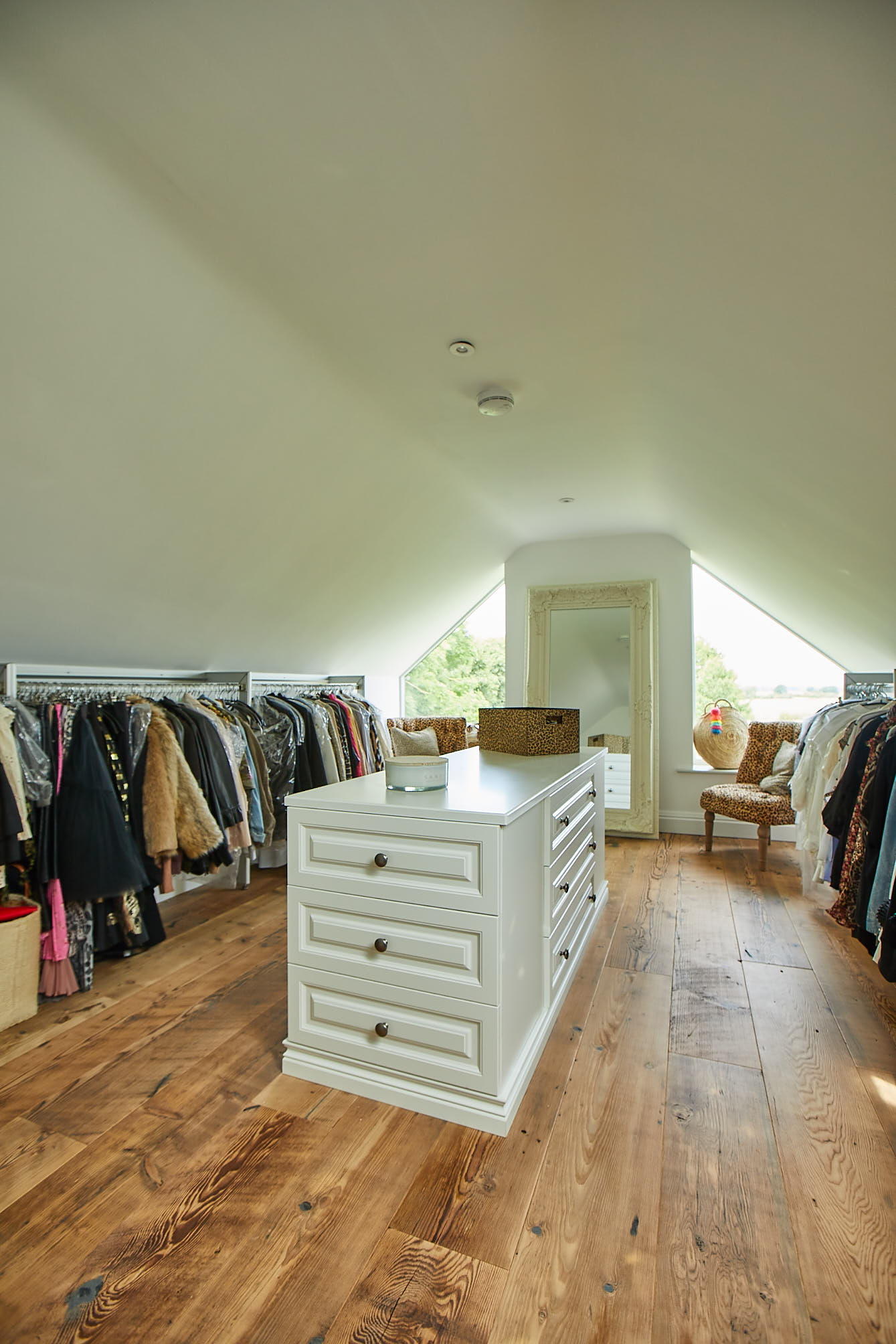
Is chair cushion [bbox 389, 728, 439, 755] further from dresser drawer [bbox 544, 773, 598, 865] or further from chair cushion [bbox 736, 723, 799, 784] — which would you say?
chair cushion [bbox 736, 723, 799, 784]

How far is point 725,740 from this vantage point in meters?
5.02

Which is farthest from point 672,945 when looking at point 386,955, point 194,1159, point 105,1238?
point 105,1238

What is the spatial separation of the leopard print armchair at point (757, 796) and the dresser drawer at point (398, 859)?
3.04 metres

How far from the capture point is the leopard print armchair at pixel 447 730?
5.49 metres

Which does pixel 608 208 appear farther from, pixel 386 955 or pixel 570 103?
pixel 386 955

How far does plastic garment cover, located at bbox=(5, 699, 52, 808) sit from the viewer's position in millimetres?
2438

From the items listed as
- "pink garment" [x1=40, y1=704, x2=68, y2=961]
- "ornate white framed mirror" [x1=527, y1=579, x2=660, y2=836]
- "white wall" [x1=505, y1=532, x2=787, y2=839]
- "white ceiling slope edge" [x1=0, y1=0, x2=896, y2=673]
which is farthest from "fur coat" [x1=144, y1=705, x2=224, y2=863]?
"white wall" [x1=505, y1=532, x2=787, y2=839]

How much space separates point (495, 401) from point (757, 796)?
3005 millimetres

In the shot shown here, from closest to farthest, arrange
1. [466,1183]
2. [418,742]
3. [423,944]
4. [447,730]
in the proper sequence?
[466,1183] → [423,944] → [418,742] → [447,730]

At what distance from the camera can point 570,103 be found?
1279mm

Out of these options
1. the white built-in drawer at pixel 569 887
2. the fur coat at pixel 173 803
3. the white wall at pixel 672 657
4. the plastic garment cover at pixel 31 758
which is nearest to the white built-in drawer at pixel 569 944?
the white built-in drawer at pixel 569 887

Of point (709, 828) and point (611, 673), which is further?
point (611, 673)

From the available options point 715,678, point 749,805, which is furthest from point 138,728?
point 715,678

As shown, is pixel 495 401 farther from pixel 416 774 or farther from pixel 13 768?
pixel 13 768
